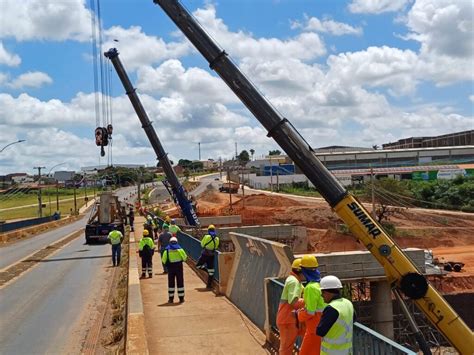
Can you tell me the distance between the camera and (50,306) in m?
15.4

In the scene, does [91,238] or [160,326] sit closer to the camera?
[160,326]

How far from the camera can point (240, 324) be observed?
11.4 meters

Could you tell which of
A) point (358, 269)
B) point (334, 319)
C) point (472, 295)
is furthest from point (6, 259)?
point (334, 319)

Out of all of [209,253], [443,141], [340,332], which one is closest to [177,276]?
[209,253]

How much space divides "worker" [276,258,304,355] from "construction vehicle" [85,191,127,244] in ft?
101

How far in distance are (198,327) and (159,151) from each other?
78.2ft

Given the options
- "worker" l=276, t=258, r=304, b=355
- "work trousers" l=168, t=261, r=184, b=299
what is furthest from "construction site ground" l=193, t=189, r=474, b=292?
"worker" l=276, t=258, r=304, b=355

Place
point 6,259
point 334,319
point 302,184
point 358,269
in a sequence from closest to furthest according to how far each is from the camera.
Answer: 1. point 334,319
2. point 358,269
3. point 6,259
4. point 302,184

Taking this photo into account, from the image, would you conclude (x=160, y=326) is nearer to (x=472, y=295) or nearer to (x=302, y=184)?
(x=472, y=295)

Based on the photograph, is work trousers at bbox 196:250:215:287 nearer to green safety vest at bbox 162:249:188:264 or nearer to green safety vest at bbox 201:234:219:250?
green safety vest at bbox 201:234:219:250

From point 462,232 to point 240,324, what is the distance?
3631 cm

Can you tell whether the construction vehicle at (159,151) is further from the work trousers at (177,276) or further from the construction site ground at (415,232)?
the work trousers at (177,276)

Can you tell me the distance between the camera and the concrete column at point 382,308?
1941 centimetres

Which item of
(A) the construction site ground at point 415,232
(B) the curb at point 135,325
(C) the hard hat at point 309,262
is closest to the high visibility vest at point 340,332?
(C) the hard hat at point 309,262
